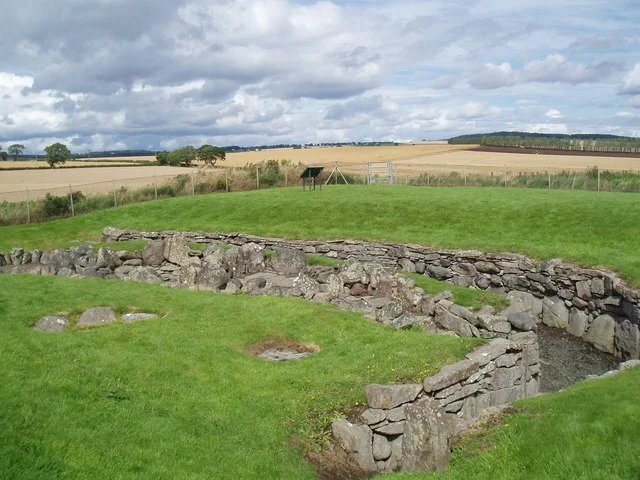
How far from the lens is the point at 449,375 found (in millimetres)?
12266

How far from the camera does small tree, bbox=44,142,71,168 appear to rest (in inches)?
3957

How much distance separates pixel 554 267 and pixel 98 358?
16511mm

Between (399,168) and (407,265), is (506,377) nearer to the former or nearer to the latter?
(407,265)

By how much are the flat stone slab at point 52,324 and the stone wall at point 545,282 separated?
559 inches

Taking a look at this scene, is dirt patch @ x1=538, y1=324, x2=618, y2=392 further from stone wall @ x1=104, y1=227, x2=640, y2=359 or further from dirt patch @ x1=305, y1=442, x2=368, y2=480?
dirt patch @ x1=305, y1=442, x2=368, y2=480

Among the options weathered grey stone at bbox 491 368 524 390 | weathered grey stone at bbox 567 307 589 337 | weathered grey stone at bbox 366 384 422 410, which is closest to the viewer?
weathered grey stone at bbox 366 384 422 410

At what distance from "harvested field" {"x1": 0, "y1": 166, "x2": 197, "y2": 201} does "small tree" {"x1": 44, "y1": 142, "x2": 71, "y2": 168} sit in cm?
1195

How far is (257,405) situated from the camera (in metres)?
11.9

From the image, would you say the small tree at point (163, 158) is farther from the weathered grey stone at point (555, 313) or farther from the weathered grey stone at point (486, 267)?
the weathered grey stone at point (555, 313)

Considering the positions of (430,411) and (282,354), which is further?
(282,354)

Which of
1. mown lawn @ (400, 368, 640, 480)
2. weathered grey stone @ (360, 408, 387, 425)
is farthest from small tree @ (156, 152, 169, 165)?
mown lawn @ (400, 368, 640, 480)

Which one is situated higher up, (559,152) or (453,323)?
(559,152)

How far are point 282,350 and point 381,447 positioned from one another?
4367 millimetres

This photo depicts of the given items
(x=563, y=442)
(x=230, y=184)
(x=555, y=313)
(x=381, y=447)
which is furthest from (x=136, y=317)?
(x=230, y=184)
